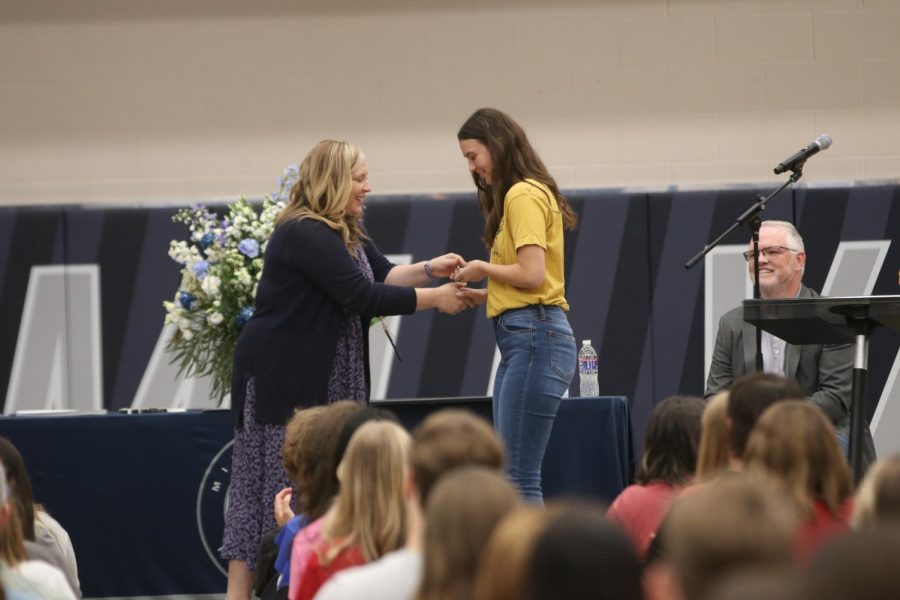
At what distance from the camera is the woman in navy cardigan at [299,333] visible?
3873 mm

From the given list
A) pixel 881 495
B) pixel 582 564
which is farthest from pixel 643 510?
pixel 582 564

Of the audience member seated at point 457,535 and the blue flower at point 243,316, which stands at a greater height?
the blue flower at point 243,316

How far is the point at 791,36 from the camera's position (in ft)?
21.0

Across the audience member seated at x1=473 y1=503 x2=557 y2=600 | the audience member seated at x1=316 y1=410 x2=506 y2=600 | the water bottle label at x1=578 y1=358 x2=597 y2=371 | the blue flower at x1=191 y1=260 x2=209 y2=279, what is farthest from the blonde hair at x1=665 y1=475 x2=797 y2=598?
the water bottle label at x1=578 y1=358 x2=597 y2=371

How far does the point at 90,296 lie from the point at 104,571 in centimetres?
196

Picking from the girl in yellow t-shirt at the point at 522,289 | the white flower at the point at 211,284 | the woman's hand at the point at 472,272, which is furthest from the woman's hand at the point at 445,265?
the white flower at the point at 211,284

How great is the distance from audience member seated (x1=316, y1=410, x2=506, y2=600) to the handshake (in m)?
1.87

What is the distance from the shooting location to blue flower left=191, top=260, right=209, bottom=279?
469 cm

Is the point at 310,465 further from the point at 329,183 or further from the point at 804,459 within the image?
the point at 804,459

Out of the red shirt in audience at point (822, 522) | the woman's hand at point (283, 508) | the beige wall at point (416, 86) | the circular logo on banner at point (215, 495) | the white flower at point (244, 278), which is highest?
the beige wall at point (416, 86)

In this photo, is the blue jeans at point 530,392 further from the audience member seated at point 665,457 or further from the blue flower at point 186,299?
the blue flower at point 186,299

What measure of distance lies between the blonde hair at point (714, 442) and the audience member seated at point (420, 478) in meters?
0.78

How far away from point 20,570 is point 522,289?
6.22ft

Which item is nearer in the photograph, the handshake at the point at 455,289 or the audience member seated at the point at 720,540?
the audience member seated at the point at 720,540
